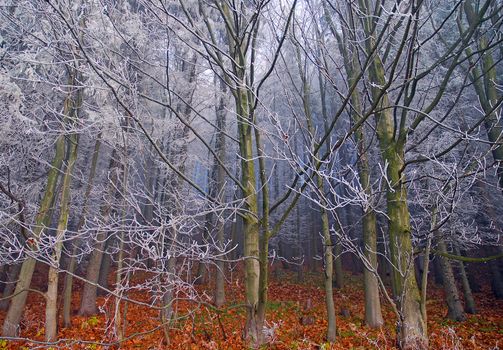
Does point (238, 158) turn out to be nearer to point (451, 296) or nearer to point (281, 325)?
point (281, 325)

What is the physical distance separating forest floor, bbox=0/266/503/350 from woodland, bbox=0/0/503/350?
80 mm

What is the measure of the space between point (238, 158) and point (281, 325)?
3715 mm

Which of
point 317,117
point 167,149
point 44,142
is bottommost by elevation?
point 44,142

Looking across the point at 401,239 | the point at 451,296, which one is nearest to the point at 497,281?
the point at 451,296

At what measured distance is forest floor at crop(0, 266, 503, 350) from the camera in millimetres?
5871

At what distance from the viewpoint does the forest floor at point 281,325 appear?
5871 mm

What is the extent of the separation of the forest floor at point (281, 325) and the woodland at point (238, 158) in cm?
8

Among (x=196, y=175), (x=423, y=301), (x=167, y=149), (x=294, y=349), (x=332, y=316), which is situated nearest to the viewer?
(x=423, y=301)

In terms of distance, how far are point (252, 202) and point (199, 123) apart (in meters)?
8.45

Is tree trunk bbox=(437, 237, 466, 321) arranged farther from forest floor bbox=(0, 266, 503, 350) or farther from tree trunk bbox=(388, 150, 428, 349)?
tree trunk bbox=(388, 150, 428, 349)

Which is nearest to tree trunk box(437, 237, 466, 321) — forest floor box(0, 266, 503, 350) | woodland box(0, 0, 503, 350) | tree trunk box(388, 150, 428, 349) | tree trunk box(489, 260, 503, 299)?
woodland box(0, 0, 503, 350)

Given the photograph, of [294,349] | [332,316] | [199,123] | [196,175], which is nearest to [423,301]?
[294,349]

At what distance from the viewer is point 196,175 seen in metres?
12.8

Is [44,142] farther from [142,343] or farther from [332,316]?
[332,316]
